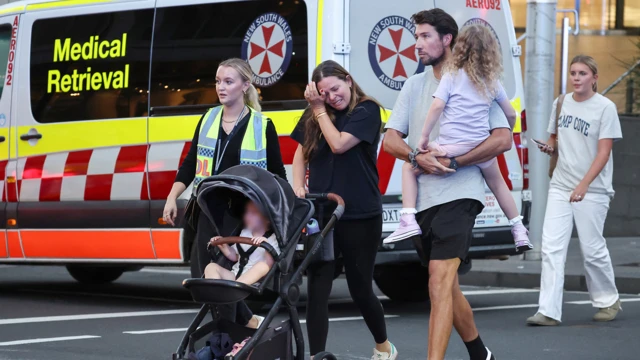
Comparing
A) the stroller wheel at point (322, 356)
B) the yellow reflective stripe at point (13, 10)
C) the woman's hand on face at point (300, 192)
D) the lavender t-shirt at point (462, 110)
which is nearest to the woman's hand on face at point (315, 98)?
the woman's hand on face at point (300, 192)

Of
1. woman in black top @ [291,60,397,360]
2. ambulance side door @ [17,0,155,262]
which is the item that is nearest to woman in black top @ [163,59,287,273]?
woman in black top @ [291,60,397,360]

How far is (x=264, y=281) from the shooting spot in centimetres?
537

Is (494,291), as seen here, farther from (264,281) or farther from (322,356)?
(264,281)

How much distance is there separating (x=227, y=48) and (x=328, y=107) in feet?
8.44

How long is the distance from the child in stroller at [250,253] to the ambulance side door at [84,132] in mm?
3666

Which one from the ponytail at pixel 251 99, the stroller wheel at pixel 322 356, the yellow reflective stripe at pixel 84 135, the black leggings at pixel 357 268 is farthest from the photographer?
the yellow reflective stripe at pixel 84 135

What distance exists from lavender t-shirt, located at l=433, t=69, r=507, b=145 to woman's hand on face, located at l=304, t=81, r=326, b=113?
2.22 feet

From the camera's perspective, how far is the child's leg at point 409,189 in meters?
6.02

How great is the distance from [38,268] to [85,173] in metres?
4.67

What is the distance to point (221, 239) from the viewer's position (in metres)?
5.55

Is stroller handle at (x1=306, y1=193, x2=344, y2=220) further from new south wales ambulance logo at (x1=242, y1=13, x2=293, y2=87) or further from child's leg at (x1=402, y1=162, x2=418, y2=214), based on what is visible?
new south wales ambulance logo at (x1=242, y1=13, x2=293, y2=87)

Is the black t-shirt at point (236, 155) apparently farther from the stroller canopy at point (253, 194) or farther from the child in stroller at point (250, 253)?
the child in stroller at point (250, 253)

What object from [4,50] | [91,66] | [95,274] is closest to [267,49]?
[91,66]

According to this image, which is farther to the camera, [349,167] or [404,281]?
[404,281]
